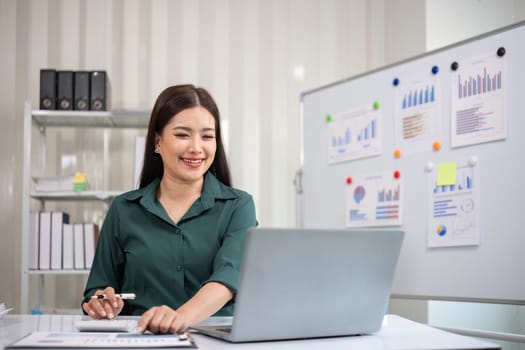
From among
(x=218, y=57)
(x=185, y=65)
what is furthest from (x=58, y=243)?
(x=218, y=57)

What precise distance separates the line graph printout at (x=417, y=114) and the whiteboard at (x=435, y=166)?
2 centimetres

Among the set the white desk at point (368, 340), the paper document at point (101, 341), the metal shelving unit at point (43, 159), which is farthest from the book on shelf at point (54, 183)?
the paper document at point (101, 341)

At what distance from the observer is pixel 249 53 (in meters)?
3.93

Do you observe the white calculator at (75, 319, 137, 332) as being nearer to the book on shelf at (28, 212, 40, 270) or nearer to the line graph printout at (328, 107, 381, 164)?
the line graph printout at (328, 107, 381, 164)

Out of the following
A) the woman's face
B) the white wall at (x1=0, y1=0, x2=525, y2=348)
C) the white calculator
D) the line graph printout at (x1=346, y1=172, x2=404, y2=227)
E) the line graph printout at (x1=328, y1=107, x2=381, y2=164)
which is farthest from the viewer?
the white wall at (x1=0, y1=0, x2=525, y2=348)

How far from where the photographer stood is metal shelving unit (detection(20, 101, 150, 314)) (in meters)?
3.27

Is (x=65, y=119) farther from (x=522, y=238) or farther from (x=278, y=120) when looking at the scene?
(x=522, y=238)

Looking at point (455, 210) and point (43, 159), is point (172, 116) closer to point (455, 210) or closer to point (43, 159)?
point (455, 210)

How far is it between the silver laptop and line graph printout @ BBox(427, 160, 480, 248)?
1378mm

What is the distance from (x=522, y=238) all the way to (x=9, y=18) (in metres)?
2.94

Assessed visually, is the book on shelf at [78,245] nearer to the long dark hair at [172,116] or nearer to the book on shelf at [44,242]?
the book on shelf at [44,242]

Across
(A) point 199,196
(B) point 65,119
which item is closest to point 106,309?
(A) point 199,196

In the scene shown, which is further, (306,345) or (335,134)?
(335,134)

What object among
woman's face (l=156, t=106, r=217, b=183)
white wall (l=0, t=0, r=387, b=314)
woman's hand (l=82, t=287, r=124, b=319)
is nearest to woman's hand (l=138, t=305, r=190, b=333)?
woman's hand (l=82, t=287, r=124, b=319)
